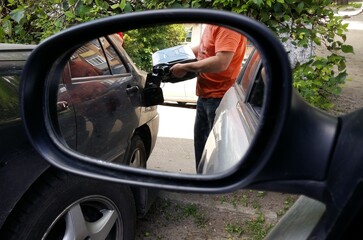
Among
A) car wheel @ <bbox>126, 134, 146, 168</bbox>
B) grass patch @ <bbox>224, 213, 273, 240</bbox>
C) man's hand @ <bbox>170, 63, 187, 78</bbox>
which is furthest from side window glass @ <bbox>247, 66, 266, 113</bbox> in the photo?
grass patch @ <bbox>224, 213, 273, 240</bbox>

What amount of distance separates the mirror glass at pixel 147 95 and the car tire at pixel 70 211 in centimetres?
21

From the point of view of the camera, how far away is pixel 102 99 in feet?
8.77

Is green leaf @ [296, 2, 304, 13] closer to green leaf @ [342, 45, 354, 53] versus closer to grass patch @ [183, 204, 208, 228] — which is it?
green leaf @ [342, 45, 354, 53]

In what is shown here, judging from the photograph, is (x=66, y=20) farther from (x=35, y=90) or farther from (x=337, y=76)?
(x=35, y=90)

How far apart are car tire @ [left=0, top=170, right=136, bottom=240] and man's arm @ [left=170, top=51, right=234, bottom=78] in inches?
31.4

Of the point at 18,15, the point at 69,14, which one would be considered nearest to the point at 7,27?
the point at 18,15

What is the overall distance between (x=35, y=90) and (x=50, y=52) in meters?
0.12

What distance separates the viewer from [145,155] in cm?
329

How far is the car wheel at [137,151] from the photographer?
2.92 meters

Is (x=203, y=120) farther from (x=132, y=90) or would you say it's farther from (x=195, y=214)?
(x=195, y=214)

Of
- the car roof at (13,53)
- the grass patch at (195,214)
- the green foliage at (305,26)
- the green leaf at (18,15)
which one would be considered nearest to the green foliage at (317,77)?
the green foliage at (305,26)

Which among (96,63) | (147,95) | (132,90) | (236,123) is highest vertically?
(236,123)

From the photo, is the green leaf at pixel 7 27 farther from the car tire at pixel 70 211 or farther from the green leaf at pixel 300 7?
the green leaf at pixel 300 7

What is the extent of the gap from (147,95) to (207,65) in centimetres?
46
